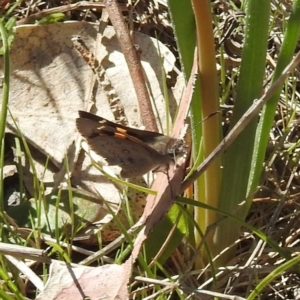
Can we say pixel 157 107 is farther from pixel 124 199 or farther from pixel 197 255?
pixel 197 255

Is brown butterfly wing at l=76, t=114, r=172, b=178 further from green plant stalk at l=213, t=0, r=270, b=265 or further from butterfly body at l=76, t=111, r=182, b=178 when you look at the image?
green plant stalk at l=213, t=0, r=270, b=265

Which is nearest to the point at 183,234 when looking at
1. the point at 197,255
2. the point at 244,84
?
the point at 197,255

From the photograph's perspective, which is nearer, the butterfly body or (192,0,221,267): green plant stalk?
(192,0,221,267): green plant stalk


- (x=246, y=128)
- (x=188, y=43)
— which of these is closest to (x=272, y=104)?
(x=246, y=128)

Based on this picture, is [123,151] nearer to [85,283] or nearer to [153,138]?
[153,138]

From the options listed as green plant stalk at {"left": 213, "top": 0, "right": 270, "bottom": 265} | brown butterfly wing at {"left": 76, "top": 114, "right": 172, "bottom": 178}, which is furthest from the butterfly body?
green plant stalk at {"left": 213, "top": 0, "right": 270, "bottom": 265}

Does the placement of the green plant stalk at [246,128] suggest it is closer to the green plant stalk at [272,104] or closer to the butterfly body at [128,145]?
the green plant stalk at [272,104]
